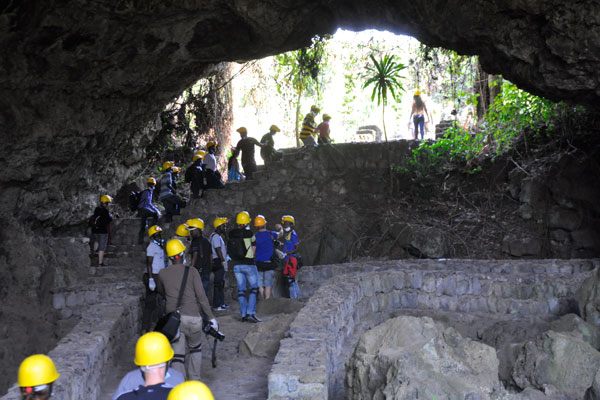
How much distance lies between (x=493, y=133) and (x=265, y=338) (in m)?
9.32

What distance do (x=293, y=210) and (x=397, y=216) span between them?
2443mm

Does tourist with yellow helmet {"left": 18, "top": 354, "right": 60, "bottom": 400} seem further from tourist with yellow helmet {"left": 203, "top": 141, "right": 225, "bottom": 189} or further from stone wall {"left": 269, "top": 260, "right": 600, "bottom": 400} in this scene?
tourist with yellow helmet {"left": 203, "top": 141, "right": 225, "bottom": 189}

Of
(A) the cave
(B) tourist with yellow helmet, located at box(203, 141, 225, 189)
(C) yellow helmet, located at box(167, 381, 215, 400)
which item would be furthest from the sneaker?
(C) yellow helmet, located at box(167, 381, 215, 400)

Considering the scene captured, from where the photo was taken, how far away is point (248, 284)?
9.00m

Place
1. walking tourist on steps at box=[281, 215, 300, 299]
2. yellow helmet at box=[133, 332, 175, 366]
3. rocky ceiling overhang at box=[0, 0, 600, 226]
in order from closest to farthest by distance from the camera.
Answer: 1. yellow helmet at box=[133, 332, 175, 366]
2. rocky ceiling overhang at box=[0, 0, 600, 226]
3. walking tourist on steps at box=[281, 215, 300, 299]

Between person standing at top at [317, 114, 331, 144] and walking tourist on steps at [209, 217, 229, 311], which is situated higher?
person standing at top at [317, 114, 331, 144]

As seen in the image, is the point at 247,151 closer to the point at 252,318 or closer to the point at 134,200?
the point at 134,200

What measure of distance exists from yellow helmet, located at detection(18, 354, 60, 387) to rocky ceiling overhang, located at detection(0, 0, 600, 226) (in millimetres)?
6350

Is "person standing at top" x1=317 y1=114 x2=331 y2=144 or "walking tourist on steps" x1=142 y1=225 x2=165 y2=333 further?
"person standing at top" x1=317 y1=114 x2=331 y2=144

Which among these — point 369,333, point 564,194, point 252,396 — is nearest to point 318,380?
point 369,333

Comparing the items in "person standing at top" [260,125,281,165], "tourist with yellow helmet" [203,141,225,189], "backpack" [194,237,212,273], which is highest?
"person standing at top" [260,125,281,165]

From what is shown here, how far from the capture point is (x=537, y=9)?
7.95 metres

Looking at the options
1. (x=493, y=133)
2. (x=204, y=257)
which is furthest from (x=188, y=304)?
(x=493, y=133)

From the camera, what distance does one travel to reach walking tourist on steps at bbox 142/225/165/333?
26.7ft
